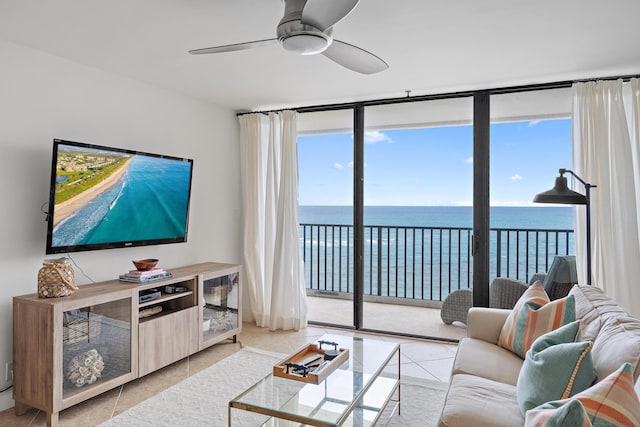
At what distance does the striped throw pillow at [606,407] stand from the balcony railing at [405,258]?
304cm

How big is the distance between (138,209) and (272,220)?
151 centimetres

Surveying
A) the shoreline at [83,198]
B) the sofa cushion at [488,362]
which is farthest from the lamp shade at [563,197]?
the shoreline at [83,198]

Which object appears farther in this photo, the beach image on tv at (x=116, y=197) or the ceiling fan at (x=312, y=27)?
the beach image on tv at (x=116, y=197)

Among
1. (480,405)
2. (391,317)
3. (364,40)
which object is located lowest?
(391,317)

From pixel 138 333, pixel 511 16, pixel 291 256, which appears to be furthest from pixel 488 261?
pixel 138 333

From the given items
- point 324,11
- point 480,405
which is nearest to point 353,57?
point 324,11

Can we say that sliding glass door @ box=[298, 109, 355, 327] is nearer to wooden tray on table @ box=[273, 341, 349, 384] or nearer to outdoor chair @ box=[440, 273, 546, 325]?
outdoor chair @ box=[440, 273, 546, 325]

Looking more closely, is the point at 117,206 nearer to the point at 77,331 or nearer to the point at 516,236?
the point at 77,331

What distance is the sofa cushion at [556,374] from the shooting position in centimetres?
154

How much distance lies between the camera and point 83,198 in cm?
287

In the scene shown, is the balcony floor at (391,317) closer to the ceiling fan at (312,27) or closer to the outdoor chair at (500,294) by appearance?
the outdoor chair at (500,294)

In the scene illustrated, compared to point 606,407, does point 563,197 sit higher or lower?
higher

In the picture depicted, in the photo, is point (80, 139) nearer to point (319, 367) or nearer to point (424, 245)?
point (319, 367)

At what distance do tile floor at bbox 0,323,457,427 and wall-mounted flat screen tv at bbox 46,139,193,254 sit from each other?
1.04m
